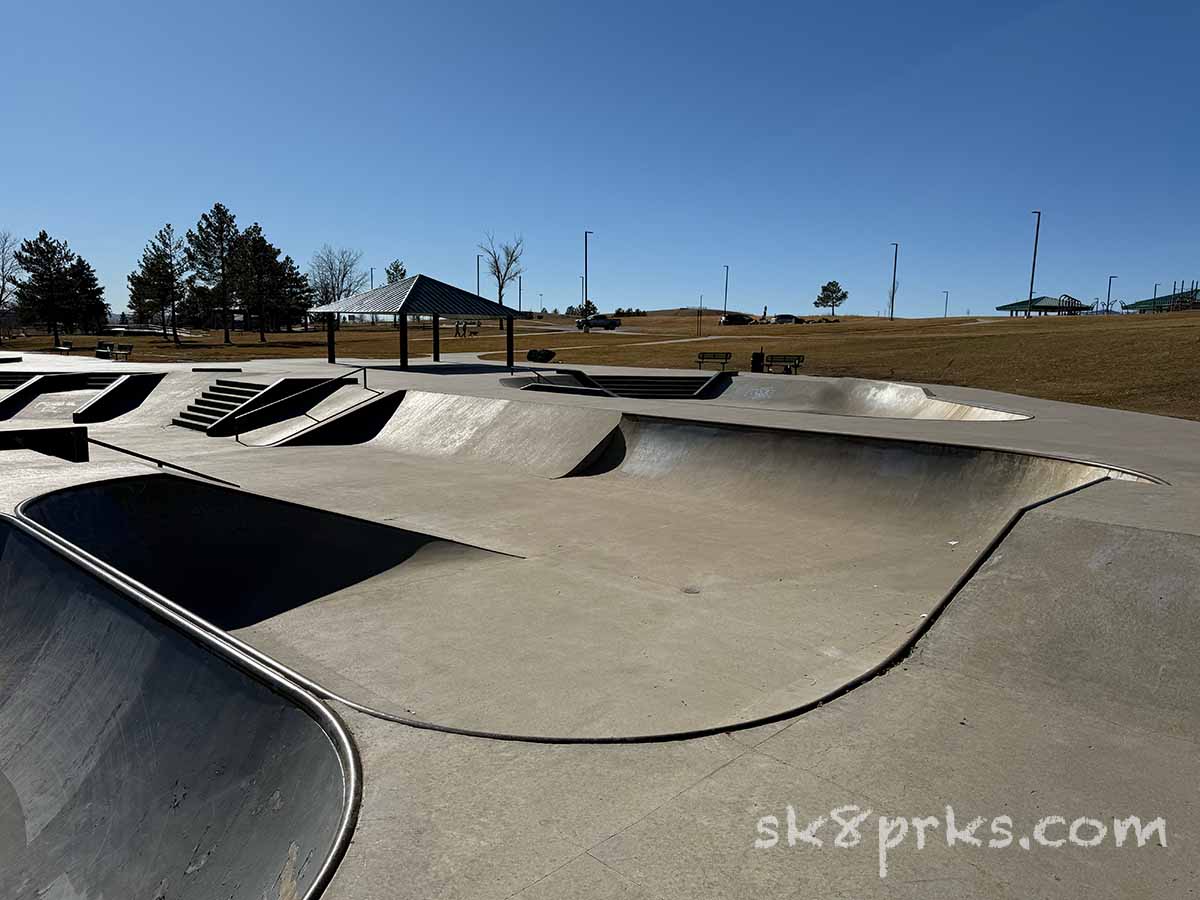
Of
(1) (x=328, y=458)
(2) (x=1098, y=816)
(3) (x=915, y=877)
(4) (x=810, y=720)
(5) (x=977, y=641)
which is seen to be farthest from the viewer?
(1) (x=328, y=458)

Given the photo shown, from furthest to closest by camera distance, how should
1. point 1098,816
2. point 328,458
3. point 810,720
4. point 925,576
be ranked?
point 328,458 → point 925,576 → point 810,720 → point 1098,816

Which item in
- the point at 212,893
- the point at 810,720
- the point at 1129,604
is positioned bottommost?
the point at 212,893

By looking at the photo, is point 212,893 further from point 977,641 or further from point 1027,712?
point 977,641

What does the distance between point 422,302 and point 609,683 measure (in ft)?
80.8

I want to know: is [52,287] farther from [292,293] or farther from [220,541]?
[220,541]

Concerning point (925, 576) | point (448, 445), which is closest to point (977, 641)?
point (925, 576)

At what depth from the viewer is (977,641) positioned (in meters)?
5.23

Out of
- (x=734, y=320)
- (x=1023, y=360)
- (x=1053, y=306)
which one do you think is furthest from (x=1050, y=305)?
(x=1023, y=360)

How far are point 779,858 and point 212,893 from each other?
2.59m

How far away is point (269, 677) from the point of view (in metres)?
4.20

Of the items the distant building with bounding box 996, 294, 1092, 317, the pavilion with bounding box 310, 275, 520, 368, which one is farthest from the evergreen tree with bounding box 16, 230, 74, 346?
the distant building with bounding box 996, 294, 1092, 317

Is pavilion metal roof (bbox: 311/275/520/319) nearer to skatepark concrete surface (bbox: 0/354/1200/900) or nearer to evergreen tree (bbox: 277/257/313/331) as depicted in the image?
skatepark concrete surface (bbox: 0/354/1200/900)

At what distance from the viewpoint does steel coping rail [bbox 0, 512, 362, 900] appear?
3064 millimetres

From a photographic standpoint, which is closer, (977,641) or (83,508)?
(977,641)
